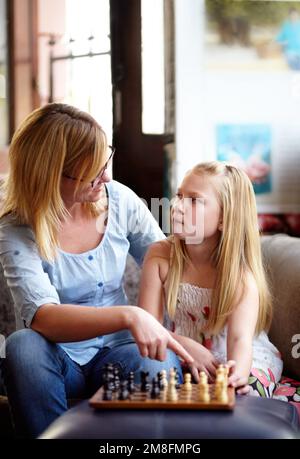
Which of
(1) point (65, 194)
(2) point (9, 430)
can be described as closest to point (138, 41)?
(1) point (65, 194)

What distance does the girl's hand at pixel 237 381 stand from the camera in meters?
1.44

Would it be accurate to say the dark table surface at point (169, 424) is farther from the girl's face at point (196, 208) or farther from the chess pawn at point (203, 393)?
the girl's face at point (196, 208)

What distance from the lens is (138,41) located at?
3258mm

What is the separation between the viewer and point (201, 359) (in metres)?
1.61

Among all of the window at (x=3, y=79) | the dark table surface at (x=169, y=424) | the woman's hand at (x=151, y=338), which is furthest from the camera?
the window at (x=3, y=79)

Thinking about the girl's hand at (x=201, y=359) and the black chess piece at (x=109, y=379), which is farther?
the girl's hand at (x=201, y=359)

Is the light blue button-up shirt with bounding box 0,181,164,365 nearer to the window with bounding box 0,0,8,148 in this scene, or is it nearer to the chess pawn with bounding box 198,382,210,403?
the chess pawn with bounding box 198,382,210,403

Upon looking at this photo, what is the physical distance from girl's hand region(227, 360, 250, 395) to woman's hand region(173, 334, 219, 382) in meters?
0.09

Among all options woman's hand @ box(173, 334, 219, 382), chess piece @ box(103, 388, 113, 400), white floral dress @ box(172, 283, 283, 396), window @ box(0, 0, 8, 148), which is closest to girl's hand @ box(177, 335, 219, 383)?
woman's hand @ box(173, 334, 219, 382)

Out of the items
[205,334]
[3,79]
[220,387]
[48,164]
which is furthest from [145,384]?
[3,79]

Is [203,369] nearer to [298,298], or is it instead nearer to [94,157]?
[298,298]

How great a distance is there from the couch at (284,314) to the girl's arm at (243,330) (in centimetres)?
13

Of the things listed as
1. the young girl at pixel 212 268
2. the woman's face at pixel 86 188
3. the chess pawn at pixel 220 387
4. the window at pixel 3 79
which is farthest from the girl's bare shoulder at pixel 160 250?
the window at pixel 3 79

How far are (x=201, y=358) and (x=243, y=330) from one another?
107mm
